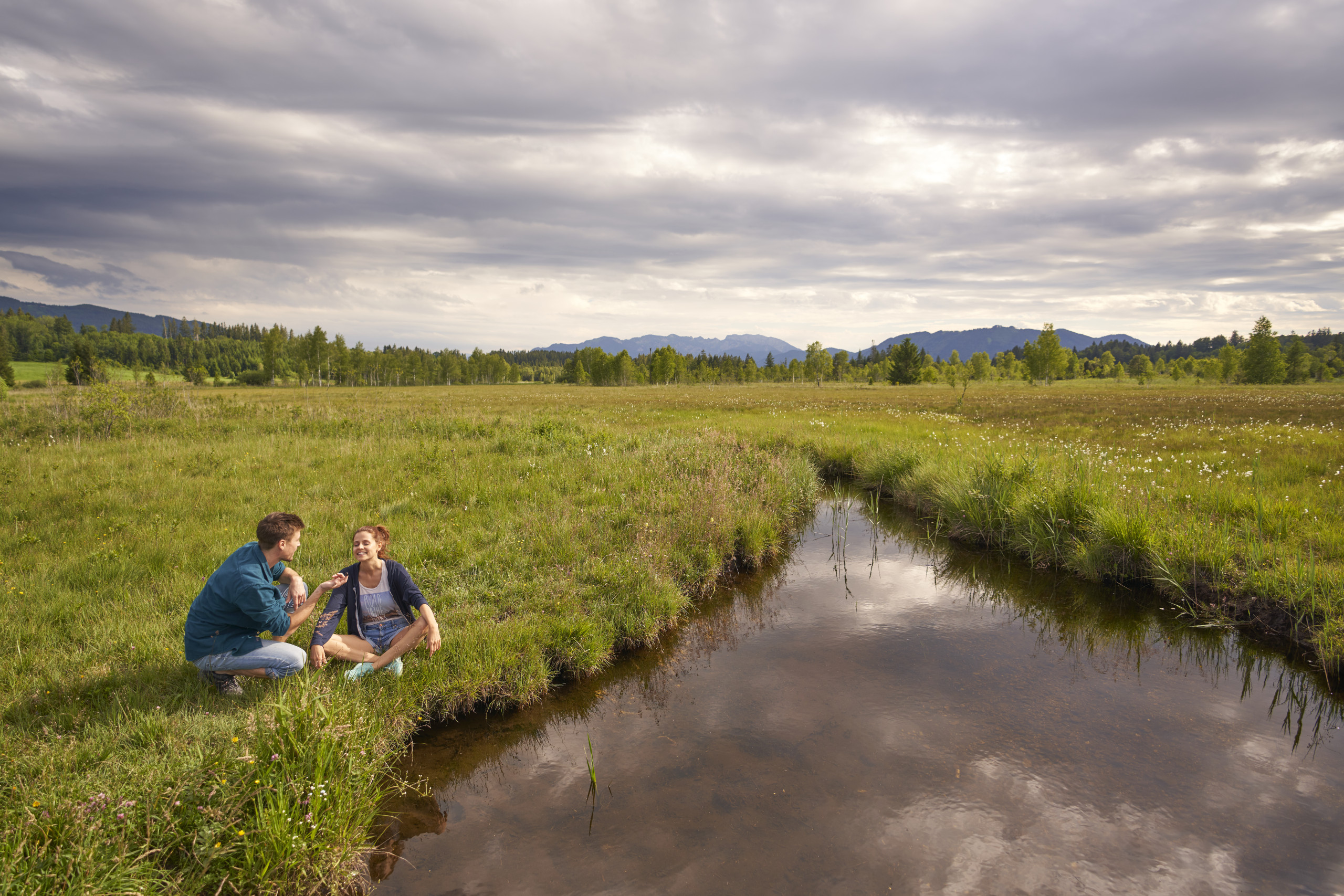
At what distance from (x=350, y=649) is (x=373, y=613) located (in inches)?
17.9

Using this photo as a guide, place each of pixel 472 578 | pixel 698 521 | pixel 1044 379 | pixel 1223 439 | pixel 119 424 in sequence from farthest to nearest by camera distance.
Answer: pixel 1044 379
pixel 119 424
pixel 1223 439
pixel 698 521
pixel 472 578

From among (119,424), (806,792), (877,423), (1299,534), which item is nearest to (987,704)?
(806,792)

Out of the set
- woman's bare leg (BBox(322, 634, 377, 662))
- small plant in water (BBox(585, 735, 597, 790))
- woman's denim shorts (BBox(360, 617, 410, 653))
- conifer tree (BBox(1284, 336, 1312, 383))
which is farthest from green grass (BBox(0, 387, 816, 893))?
conifer tree (BBox(1284, 336, 1312, 383))

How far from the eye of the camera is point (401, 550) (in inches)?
346

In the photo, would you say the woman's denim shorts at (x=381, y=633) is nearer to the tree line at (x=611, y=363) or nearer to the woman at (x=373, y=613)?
the woman at (x=373, y=613)

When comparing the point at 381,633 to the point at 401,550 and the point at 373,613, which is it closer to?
the point at 373,613

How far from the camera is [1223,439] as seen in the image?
16.5 metres

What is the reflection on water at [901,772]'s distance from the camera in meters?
4.38

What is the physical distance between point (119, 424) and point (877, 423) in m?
27.0

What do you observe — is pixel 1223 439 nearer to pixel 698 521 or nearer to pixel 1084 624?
pixel 1084 624

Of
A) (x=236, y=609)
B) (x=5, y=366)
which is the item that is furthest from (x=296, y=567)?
(x=5, y=366)

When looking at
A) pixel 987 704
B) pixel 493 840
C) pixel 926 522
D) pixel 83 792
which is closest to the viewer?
pixel 83 792

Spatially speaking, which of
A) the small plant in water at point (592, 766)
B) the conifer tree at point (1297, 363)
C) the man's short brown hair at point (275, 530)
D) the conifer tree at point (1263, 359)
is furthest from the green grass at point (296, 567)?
the conifer tree at point (1297, 363)

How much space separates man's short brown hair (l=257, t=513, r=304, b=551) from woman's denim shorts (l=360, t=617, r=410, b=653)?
144 centimetres
